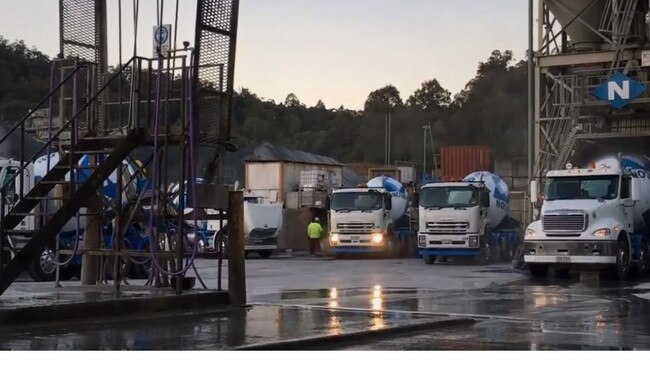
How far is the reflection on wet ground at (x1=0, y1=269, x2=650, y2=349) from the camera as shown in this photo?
1091 cm

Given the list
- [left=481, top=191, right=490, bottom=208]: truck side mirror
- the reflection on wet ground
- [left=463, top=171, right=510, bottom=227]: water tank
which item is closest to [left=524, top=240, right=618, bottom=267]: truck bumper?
the reflection on wet ground

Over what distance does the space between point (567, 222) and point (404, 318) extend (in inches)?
461

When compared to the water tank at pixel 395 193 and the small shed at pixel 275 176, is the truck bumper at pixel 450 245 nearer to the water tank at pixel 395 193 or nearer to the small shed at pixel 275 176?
the water tank at pixel 395 193

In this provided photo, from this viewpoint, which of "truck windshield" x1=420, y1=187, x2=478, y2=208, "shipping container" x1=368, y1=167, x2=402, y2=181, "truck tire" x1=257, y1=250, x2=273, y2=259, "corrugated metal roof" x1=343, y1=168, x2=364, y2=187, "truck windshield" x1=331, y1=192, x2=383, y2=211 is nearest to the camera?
"truck windshield" x1=420, y1=187, x2=478, y2=208

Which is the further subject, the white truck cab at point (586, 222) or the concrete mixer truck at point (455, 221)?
the concrete mixer truck at point (455, 221)

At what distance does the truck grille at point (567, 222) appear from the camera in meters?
24.1

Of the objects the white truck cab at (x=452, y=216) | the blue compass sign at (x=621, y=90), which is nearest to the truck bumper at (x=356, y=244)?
the white truck cab at (x=452, y=216)

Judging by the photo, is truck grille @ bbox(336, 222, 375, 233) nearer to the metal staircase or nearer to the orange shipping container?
the orange shipping container

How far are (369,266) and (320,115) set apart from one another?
7349 cm

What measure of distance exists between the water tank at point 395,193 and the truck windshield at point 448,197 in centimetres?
618

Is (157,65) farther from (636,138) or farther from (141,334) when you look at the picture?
(636,138)

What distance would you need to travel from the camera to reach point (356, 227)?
36.9 m

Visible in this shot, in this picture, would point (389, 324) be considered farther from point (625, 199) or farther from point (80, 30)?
point (625, 199)

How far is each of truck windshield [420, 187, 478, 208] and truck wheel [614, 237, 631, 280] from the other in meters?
8.40
